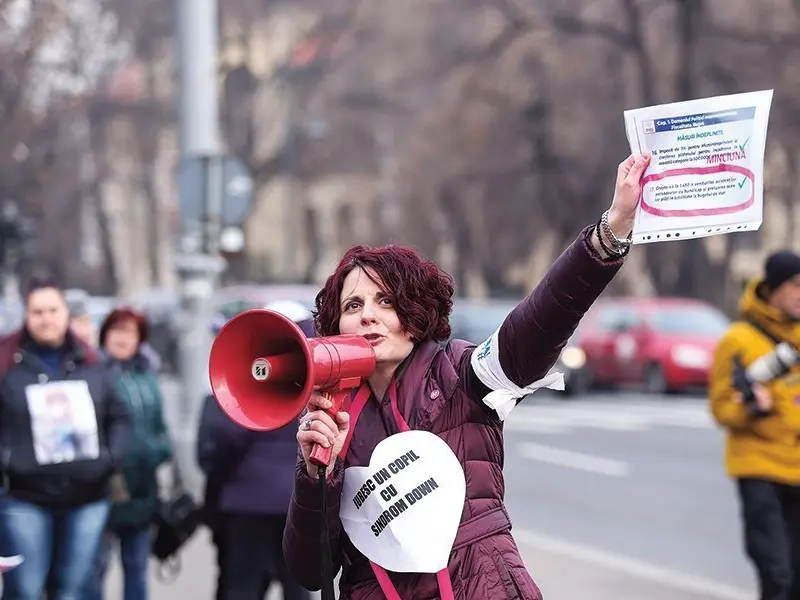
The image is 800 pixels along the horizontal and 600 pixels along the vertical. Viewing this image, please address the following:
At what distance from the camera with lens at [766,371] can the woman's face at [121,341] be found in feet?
10.1

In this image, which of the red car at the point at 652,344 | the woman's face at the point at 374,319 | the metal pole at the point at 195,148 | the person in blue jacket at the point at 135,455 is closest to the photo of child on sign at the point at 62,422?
the person in blue jacket at the point at 135,455

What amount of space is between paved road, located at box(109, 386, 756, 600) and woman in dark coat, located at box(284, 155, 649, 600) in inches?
198

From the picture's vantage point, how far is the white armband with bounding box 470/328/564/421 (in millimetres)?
3061

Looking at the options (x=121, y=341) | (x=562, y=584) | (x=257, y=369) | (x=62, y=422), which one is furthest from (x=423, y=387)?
(x=562, y=584)

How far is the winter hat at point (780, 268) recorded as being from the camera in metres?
6.16

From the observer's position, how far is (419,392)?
3.17 m

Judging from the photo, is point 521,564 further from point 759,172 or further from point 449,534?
point 759,172

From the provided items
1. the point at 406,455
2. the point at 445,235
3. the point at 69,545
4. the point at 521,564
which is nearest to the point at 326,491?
the point at 406,455

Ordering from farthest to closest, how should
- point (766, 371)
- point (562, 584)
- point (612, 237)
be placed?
point (562, 584)
point (766, 371)
point (612, 237)

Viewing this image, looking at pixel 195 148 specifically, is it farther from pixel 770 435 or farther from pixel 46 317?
pixel 770 435

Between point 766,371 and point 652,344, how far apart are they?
57.8 ft

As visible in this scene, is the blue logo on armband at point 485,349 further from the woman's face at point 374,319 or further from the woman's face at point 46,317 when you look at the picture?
the woman's face at point 46,317

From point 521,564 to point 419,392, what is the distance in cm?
44

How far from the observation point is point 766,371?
245 inches
